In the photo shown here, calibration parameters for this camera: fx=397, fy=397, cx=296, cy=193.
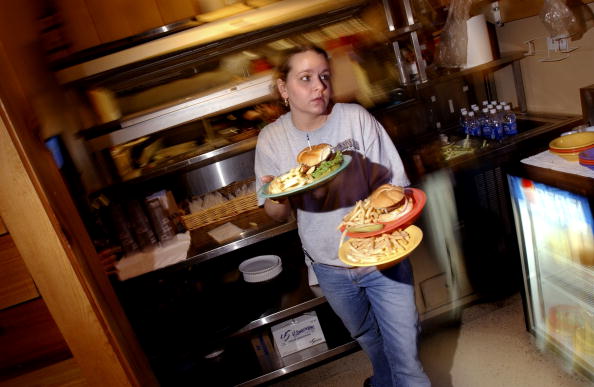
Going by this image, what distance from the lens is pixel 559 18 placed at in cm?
252

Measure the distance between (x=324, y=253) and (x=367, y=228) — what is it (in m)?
0.48

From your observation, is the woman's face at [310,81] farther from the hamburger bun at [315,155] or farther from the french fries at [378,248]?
the french fries at [378,248]

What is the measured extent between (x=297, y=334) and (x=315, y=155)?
A: 1715 mm

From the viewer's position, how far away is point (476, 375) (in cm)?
253

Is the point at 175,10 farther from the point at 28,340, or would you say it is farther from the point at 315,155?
the point at 28,340

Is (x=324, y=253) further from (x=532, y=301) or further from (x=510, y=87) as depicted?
(x=510, y=87)

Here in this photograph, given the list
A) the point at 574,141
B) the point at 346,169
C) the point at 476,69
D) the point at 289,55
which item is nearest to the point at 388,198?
the point at 346,169

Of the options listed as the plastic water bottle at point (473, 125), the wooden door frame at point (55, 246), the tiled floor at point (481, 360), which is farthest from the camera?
the plastic water bottle at point (473, 125)

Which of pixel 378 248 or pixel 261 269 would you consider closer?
pixel 378 248

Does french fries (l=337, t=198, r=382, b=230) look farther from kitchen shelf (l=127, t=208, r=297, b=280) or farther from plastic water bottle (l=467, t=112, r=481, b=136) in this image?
plastic water bottle (l=467, t=112, r=481, b=136)

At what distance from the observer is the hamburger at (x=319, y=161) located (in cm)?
171

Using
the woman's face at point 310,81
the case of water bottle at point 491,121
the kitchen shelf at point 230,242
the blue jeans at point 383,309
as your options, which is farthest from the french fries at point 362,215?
the case of water bottle at point 491,121

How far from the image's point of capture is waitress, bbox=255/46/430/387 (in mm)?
1926

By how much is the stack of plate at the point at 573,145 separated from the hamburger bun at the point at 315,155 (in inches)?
49.9
